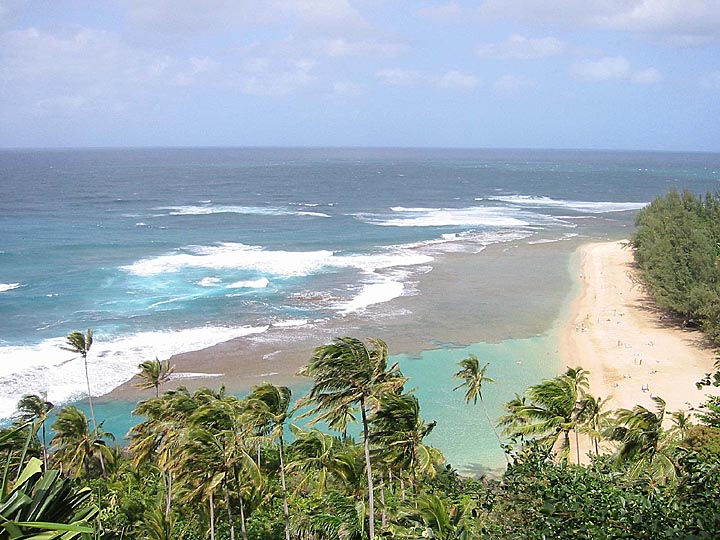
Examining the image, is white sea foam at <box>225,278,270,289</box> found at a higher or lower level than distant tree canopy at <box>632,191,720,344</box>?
lower

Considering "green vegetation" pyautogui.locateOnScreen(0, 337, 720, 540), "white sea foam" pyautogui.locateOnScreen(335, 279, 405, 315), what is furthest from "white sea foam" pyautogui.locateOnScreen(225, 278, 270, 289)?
"green vegetation" pyautogui.locateOnScreen(0, 337, 720, 540)

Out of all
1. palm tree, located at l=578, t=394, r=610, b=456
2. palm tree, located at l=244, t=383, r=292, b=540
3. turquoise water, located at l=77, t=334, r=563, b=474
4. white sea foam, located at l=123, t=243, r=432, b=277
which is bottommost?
turquoise water, located at l=77, t=334, r=563, b=474

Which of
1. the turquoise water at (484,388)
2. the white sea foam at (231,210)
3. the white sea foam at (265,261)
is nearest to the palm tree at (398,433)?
the turquoise water at (484,388)

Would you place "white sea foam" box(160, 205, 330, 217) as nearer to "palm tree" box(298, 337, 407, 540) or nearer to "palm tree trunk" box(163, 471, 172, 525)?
"palm tree trunk" box(163, 471, 172, 525)

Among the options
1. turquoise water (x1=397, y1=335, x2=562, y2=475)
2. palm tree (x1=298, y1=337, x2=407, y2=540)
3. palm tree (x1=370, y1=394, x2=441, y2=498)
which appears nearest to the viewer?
palm tree (x1=298, y1=337, x2=407, y2=540)

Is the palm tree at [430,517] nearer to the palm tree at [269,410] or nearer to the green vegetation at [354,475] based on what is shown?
the green vegetation at [354,475]
